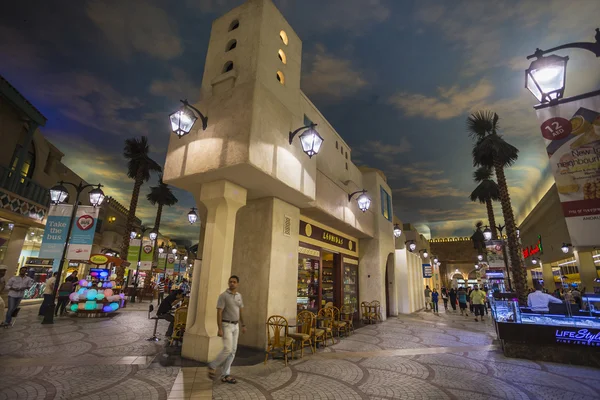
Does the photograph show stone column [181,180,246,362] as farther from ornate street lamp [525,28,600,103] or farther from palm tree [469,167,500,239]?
palm tree [469,167,500,239]

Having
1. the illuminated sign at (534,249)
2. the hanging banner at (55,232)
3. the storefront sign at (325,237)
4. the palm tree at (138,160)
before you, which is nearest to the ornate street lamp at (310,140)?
the storefront sign at (325,237)

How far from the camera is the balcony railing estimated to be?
13.3 meters

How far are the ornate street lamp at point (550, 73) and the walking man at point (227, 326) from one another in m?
5.88

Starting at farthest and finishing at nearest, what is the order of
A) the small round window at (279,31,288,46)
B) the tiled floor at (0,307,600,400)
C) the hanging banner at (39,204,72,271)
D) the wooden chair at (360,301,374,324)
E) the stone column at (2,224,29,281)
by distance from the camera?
1. the stone column at (2,224,29,281)
2. the wooden chair at (360,301,374,324)
3. the hanging banner at (39,204,72,271)
4. the small round window at (279,31,288,46)
5. the tiled floor at (0,307,600,400)

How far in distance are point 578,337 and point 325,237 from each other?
7.57m

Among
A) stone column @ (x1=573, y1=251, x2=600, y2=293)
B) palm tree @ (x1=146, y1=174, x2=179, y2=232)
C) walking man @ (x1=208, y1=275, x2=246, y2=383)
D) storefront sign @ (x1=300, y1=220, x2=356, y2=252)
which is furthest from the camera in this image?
palm tree @ (x1=146, y1=174, x2=179, y2=232)

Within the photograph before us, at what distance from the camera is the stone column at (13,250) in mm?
14648

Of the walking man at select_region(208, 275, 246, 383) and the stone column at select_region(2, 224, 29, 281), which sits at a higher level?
the stone column at select_region(2, 224, 29, 281)

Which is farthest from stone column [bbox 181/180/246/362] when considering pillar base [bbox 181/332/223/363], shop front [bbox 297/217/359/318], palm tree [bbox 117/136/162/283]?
palm tree [bbox 117/136/162/283]

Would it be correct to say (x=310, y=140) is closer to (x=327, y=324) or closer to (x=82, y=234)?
(x=327, y=324)

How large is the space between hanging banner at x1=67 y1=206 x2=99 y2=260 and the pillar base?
6332 mm

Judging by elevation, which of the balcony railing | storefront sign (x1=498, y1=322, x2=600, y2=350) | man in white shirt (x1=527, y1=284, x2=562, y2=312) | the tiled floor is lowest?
the tiled floor

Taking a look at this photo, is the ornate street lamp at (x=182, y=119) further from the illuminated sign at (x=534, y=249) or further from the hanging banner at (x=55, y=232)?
the illuminated sign at (x=534, y=249)

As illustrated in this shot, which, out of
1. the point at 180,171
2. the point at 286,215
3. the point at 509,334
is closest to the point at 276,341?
the point at 286,215
